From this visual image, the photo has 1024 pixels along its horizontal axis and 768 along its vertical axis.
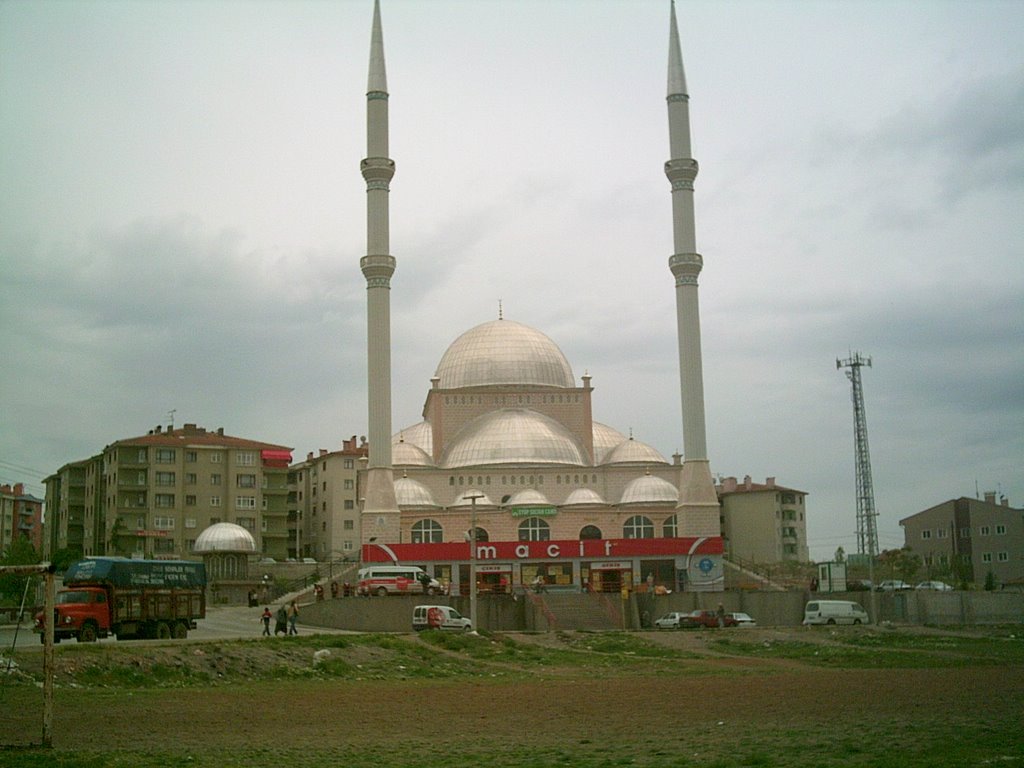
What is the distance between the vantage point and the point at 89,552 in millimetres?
87812

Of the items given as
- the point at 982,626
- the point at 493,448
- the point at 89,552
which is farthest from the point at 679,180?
the point at 89,552

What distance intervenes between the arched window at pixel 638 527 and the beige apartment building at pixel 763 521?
67.2 feet

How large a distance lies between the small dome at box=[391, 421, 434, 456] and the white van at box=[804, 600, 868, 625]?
3498 centimetres

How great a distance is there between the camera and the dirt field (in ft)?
59.6

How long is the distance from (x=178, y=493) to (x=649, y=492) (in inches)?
1279

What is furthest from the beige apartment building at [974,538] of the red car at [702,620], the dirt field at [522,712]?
the dirt field at [522,712]

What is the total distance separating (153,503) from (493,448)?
23.9 metres

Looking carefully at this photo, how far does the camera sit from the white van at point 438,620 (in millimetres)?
47094

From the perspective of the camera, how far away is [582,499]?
74.6 metres

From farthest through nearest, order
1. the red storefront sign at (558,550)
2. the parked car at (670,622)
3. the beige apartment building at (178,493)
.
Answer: the beige apartment building at (178,493), the red storefront sign at (558,550), the parked car at (670,622)

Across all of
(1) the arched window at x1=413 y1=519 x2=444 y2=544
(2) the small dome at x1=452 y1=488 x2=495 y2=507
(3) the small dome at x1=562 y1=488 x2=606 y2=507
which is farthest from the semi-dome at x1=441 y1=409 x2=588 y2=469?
(1) the arched window at x1=413 y1=519 x2=444 y2=544

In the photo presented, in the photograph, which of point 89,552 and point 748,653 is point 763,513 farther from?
point 748,653

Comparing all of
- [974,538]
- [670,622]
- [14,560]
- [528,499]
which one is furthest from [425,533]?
[974,538]

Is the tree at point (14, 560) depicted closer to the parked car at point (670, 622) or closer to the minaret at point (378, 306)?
the minaret at point (378, 306)
